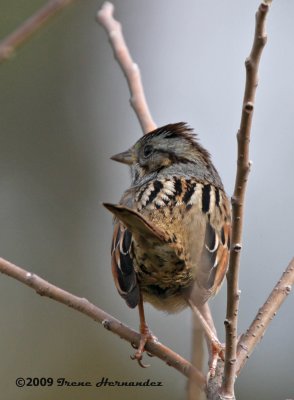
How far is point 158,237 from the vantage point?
3500mm

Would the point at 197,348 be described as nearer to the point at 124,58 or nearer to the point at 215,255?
the point at 215,255

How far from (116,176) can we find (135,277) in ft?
19.9

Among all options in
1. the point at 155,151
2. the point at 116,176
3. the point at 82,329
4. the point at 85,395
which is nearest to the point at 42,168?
the point at 116,176

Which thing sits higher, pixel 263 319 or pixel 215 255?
pixel 215 255

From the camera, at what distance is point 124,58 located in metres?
4.58

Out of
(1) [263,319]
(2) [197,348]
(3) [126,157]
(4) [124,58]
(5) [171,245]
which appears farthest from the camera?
(3) [126,157]

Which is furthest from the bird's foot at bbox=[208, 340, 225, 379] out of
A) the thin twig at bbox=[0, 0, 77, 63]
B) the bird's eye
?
the thin twig at bbox=[0, 0, 77, 63]

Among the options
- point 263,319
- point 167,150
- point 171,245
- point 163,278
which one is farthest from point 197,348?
point 167,150

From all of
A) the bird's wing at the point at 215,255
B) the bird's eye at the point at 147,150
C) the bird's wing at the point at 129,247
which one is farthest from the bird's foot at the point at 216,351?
the bird's eye at the point at 147,150

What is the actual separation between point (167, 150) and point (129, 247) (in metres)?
1.09

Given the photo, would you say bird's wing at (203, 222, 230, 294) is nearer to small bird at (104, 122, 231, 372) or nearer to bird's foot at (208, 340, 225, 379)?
small bird at (104, 122, 231, 372)

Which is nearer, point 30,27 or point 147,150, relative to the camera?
point 30,27

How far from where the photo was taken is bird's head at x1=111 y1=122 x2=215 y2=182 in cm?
467

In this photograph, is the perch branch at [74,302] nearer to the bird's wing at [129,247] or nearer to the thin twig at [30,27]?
the bird's wing at [129,247]
